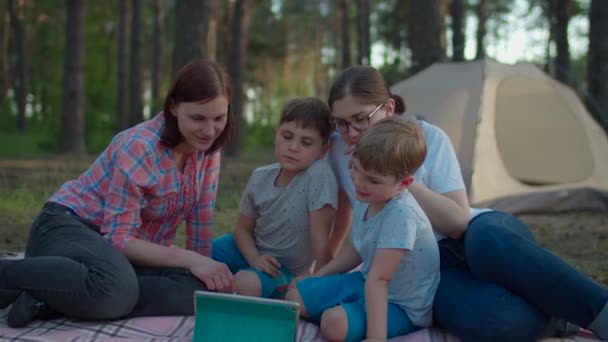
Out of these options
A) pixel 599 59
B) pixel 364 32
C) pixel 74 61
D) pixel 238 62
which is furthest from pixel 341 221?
pixel 364 32

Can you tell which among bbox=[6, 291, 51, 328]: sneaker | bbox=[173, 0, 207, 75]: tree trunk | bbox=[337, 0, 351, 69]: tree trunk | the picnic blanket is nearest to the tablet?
the picnic blanket

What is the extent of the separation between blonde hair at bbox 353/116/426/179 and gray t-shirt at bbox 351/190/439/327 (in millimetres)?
129

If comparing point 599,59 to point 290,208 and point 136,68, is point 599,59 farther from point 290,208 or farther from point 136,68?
point 136,68

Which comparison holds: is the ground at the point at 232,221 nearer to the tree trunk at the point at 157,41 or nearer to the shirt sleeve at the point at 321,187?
the shirt sleeve at the point at 321,187

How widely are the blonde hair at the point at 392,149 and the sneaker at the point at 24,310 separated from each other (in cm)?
121

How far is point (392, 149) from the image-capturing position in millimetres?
2131

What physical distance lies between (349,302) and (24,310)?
111cm

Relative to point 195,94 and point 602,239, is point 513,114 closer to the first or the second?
point 602,239

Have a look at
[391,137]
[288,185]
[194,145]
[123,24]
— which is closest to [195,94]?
[194,145]

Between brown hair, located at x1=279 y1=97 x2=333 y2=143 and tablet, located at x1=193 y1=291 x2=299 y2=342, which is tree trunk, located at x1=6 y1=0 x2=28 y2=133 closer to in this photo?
brown hair, located at x1=279 y1=97 x2=333 y2=143

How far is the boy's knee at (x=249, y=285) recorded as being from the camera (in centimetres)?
266

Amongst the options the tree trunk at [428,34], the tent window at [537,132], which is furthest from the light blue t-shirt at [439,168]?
the tree trunk at [428,34]

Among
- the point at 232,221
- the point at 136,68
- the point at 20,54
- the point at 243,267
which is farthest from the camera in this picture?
the point at 20,54

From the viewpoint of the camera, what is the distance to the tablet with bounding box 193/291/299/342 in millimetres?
2041
